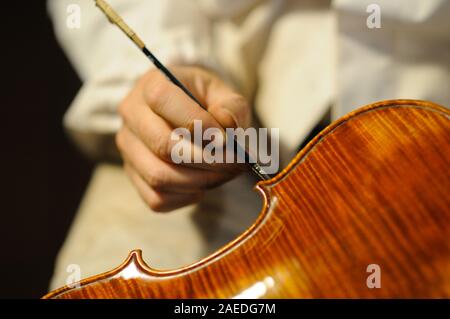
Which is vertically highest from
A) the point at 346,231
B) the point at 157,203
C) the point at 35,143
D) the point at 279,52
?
the point at 35,143

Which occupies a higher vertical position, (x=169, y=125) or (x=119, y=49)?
(x=119, y=49)

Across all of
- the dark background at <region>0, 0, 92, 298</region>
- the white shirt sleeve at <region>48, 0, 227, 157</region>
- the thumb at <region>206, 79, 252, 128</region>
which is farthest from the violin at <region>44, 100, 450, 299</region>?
the dark background at <region>0, 0, 92, 298</region>

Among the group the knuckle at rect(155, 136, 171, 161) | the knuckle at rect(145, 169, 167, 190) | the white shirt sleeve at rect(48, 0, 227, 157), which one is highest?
the white shirt sleeve at rect(48, 0, 227, 157)

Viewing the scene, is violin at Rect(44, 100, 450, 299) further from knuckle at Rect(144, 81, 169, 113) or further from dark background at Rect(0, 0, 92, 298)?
dark background at Rect(0, 0, 92, 298)

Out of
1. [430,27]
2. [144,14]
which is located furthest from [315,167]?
[144,14]

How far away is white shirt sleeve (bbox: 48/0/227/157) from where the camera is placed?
533 mm

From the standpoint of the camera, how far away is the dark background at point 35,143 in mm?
829

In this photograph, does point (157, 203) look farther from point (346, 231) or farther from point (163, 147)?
point (346, 231)

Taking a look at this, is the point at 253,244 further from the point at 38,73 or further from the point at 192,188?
the point at 38,73

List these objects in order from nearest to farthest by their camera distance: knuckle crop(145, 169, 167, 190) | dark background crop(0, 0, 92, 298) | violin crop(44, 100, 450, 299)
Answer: violin crop(44, 100, 450, 299), knuckle crop(145, 169, 167, 190), dark background crop(0, 0, 92, 298)

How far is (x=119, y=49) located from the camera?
0.56 metres

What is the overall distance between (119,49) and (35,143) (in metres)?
0.39

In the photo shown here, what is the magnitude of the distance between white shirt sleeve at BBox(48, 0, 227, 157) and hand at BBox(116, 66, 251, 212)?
0.05m

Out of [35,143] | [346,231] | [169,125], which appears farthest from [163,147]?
[35,143]
